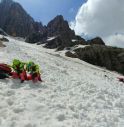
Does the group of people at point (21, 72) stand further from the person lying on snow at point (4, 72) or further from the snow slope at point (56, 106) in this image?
the snow slope at point (56, 106)

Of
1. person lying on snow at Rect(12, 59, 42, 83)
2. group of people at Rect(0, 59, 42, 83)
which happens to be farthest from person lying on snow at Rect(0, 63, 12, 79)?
person lying on snow at Rect(12, 59, 42, 83)

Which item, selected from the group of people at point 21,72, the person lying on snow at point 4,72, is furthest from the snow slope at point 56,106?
the group of people at point 21,72

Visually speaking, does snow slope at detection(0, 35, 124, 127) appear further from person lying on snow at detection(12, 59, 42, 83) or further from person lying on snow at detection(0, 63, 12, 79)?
person lying on snow at detection(12, 59, 42, 83)

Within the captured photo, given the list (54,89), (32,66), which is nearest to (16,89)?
(54,89)

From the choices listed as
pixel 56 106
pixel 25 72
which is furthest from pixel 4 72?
pixel 56 106

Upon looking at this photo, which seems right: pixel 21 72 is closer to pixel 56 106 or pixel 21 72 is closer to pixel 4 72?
pixel 4 72

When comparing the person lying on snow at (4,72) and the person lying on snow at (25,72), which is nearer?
the person lying on snow at (4,72)

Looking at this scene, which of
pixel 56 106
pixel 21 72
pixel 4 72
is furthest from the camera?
pixel 21 72

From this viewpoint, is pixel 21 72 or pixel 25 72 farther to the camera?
pixel 21 72

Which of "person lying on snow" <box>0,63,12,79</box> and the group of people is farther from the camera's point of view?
the group of people

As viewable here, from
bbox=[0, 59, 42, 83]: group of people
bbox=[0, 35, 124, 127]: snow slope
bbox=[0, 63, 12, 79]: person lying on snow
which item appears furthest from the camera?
bbox=[0, 59, 42, 83]: group of people

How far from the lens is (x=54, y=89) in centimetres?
1967

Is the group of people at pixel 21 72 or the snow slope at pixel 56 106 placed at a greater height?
the group of people at pixel 21 72

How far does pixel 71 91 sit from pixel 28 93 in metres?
3.24
